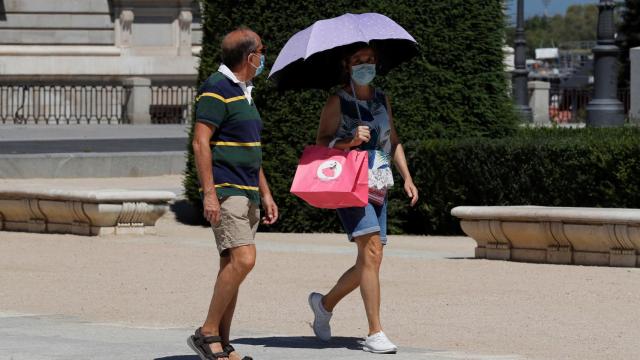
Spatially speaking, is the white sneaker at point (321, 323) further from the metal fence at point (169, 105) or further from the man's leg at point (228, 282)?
the metal fence at point (169, 105)

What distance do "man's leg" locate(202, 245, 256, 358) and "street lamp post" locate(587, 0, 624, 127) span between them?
68.1ft

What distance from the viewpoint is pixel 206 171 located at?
770cm

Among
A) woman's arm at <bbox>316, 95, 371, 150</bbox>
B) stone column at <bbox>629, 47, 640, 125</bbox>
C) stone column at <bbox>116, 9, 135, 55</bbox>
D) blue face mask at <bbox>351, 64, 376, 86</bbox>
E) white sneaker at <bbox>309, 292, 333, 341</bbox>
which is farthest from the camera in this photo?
stone column at <bbox>116, 9, 135, 55</bbox>

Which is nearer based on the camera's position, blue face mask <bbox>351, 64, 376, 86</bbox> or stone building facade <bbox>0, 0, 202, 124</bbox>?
blue face mask <bbox>351, 64, 376, 86</bbox>

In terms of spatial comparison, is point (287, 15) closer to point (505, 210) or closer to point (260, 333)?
point (505, 210)

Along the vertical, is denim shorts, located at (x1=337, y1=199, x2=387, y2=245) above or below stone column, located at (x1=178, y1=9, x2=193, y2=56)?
above

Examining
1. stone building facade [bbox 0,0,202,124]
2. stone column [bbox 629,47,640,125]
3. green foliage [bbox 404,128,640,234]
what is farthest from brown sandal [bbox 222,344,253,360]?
stone building facade [bbox 0,0,202,124]

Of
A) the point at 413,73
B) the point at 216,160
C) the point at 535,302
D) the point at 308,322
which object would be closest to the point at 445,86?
the point at 413,73

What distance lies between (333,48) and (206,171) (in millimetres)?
1427

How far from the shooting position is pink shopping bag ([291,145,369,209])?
8359mm

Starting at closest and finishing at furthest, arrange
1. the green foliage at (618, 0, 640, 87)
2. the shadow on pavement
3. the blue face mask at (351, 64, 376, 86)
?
the blue face mask at (351, 64, 376, 86), the shadow on pavement, the green foliage at (618, 0, 640, 87)

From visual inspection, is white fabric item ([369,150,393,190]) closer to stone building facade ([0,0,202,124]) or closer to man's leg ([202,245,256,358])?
man's leg ([202,245,256,358])

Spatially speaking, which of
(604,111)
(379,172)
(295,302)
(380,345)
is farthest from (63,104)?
(380,345)

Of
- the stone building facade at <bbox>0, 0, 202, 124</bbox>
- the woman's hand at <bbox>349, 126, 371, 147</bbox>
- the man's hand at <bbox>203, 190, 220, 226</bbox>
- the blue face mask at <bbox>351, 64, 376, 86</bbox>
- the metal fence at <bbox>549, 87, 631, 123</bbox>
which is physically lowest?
the metal fence at <bbox>549, 87, 631, 123</bbox>
